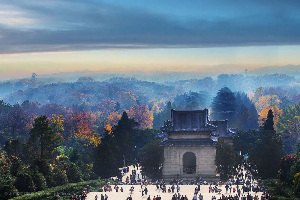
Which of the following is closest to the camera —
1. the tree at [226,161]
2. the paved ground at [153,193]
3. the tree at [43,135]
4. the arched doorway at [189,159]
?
the paved ground at [153,193]

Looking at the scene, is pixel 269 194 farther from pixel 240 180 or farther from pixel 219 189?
pixel 240 180

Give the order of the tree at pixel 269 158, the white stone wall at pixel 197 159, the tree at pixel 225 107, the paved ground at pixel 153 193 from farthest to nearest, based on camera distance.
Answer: the tree at pixel 225 107 < the white stone wall at pixel 197 159 < the tree at pixel 269 158 < the paved ground at pixel 153 193

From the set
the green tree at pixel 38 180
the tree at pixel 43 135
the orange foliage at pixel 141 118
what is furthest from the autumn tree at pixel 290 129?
the green tree at pixel 38 180

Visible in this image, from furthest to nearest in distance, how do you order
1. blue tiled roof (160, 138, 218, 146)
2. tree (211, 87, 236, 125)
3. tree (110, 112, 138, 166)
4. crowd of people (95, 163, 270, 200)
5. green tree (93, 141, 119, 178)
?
tree (211, 87, 236, 125)
tree (110, 112, 138, 166)
green tree (93, 141, 119, 178)
blue tiled roof (160, 138, 218, 146)
crowd of people (95, 163, 270, 200)

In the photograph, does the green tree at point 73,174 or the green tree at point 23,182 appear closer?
the green tree at point 23,182

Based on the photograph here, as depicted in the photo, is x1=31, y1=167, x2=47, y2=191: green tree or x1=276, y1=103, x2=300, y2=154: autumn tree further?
x1=276, y1=103, x2=300, y2=154: autumn tree

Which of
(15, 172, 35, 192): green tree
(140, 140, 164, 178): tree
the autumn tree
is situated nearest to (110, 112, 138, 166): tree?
(140, 140, 164, 178): tree

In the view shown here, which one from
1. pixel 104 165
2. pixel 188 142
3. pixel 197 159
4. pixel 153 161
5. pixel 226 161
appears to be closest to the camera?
pixel 226 161

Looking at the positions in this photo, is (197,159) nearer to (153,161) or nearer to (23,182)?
(153,161)

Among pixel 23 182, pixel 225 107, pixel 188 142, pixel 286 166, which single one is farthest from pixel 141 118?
pixel 23 182

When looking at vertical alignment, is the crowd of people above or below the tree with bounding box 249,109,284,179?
below

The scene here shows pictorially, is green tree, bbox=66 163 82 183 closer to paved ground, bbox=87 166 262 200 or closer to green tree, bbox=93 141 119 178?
paved ground, bbox=87 166 262 200

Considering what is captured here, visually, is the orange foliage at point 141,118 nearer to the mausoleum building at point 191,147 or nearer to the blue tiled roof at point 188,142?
the mausoleum building at point 191,147

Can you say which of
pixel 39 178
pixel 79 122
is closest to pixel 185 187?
pixel 39 178
